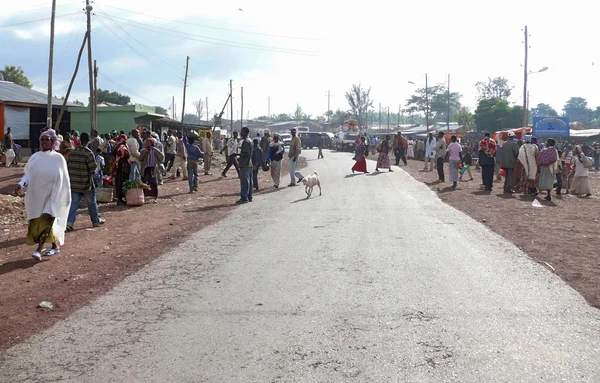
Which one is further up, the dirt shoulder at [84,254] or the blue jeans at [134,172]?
the blue jeans at [134,172]

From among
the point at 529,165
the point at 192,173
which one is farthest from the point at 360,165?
the point at 192,173

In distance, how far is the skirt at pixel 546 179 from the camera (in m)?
16.7

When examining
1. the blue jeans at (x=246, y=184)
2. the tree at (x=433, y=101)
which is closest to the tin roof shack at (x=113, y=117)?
the blue jeans at (x=246, y=184)

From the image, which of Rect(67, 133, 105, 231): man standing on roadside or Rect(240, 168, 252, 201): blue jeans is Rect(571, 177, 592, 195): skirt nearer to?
Rect(240, 168, 252, 201): blue jeans

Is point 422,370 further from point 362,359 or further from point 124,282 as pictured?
point 124,282

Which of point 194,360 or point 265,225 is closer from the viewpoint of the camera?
point 194,360

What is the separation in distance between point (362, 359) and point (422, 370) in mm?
454

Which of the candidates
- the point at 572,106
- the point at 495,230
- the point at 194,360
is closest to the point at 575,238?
the point at 495,230

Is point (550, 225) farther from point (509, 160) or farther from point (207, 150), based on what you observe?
point (207, 150)

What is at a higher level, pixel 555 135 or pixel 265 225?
pixel 555 135

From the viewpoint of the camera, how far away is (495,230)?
36.1 feet

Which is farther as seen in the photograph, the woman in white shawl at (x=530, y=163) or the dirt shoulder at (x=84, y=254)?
the woman in white shawl at (x=530, y=163)

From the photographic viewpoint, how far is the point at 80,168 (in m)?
10.1

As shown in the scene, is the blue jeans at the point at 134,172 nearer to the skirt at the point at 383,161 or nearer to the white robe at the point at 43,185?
the white robe at the point at 43,185
